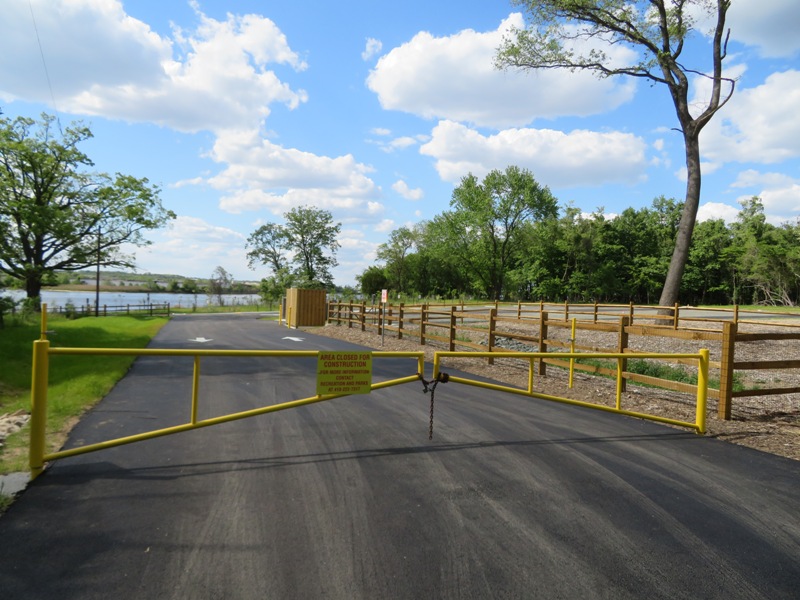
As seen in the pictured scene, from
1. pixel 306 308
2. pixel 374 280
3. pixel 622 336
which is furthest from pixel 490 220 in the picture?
pixel 622 336

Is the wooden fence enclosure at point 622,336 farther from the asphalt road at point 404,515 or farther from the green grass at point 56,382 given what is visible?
the green grass at point 56,382

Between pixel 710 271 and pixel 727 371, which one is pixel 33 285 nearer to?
pixel 727 371

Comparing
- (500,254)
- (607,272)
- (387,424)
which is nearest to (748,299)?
(607,272)

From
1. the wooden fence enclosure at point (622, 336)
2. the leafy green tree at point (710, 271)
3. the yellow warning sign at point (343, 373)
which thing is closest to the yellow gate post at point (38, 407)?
the yellow warning sign at point (343, 373)

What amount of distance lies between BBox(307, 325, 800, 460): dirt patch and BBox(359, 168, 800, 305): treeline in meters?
46.3

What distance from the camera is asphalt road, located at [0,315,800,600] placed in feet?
10.4

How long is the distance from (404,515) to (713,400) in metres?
7.78

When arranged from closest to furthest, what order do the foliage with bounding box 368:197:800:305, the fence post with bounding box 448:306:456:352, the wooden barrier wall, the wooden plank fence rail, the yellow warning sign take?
the yellow warning sign
the fence post with bounding box 448:306:456:352
the wooden barrier wall
the wooden plank fence rail
the foliage with bounding box 368:197:800:305

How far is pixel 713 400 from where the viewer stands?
933 cm

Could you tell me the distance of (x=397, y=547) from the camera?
11.7ft

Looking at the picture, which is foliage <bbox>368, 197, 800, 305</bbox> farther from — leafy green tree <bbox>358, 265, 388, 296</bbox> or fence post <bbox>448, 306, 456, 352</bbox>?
fence post <bbox>448, 306, 456, 352</bbox>

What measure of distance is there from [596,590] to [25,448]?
5.91m

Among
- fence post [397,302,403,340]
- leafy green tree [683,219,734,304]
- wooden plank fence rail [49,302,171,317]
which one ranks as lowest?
wooden plank fence rail [49,302,171,317]

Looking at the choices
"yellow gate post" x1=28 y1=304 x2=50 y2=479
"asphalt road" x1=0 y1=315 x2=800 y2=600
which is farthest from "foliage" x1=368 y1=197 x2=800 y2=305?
"yellow gate post" x1=28 y1=304 x2=50 y2=479
